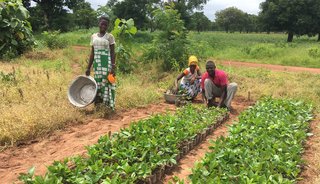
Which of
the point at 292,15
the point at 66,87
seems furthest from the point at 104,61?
the point at 292,15

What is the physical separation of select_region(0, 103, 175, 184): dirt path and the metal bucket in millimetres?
763

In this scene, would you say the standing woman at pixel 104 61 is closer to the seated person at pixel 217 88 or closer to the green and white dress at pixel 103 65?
the green and white dress at pixel 103 65

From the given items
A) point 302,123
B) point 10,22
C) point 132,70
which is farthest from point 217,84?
point 10,22

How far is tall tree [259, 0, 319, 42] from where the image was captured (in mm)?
28062

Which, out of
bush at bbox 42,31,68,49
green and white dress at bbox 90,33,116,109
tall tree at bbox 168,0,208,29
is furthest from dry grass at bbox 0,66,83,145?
tall tree at bbox 168,0,208,29

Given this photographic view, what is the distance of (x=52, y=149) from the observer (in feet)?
15.3

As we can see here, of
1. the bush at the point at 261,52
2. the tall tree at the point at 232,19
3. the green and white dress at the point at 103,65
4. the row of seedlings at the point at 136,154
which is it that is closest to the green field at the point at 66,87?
the green and white dress at the point at 103,65

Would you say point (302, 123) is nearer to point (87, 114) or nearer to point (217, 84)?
point (217, 84)

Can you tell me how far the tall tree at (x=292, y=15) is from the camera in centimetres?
2806

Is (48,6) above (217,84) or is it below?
above

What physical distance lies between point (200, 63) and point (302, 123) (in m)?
5.86

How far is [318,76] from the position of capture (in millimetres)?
9867

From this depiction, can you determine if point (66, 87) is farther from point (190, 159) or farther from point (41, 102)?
point (190, 159)

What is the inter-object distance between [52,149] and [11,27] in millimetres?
8330
